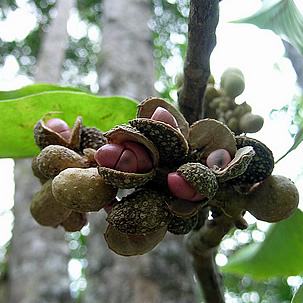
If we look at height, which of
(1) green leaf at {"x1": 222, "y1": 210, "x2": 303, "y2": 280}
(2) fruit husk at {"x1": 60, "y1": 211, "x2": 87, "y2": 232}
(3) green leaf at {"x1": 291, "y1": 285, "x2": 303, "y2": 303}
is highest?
(2) fruit husk at {"x1": 60, "y1": 211, "x2": 87, "y2": 232}

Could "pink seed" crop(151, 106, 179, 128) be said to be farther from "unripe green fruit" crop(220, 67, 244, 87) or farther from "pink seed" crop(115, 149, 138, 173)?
"unripe green fruit" crop(220, 67, 244, 87)

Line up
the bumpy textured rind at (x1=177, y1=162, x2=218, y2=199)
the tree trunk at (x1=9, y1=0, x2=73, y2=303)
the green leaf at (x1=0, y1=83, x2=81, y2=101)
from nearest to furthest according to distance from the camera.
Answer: the bumpy textured rind at (x1=177, y1=162, x2=218, y2=199)
the green leaf at (x1=0, y1=83, x2=81, y2=101)
the tree trunk at (x1=9, y1=0, x2=73, y2=303)

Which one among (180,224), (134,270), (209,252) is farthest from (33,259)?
(180,224)

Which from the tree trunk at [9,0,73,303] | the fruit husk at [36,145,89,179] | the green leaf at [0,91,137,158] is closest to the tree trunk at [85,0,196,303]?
the tree trunk at [9,0,73,303]

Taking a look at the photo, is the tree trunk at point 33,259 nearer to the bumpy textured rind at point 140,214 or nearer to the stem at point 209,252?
the stem at point 209,252

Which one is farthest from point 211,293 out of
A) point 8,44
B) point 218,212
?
point 8,44

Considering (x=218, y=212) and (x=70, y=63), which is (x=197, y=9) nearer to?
(x=218, y=212)
